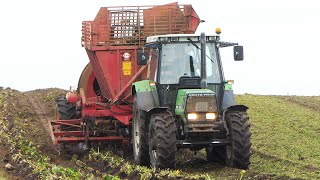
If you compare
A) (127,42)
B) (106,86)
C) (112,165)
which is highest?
(127,42)

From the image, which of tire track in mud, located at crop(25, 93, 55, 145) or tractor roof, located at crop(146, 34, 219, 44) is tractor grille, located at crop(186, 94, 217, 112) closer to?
tractor roof, located at crop(146, 34, 219, 44)

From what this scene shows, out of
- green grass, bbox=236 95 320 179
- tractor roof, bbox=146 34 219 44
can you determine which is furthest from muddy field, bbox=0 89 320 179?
tractor roof, bbox=146 34 219 44

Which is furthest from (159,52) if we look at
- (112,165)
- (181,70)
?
(112,165)

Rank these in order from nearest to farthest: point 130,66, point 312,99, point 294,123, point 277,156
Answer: point 277,156, point 130,66, point 294,123, point 312,99

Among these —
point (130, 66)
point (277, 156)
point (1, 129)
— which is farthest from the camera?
point (1, 129)

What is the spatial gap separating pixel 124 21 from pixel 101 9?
2.06 ft

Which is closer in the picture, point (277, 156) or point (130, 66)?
A: point (277, 156)

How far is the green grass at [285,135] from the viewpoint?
12.5 meters

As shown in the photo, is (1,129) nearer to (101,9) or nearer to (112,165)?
(101,9)

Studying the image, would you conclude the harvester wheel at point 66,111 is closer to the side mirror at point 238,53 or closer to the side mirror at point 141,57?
the side mirror at point 141,57

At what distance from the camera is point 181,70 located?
500 inches

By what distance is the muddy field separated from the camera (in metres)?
11.1

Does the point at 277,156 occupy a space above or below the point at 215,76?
below

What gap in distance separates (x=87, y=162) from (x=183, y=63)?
320 cm
